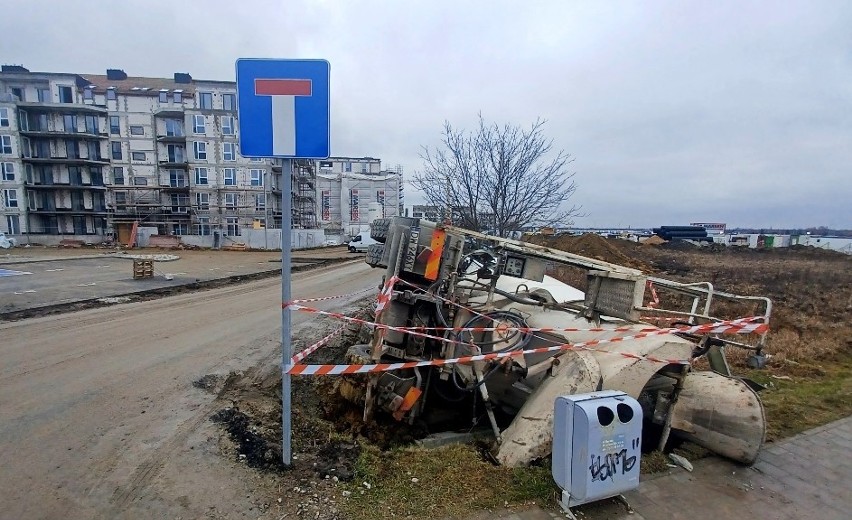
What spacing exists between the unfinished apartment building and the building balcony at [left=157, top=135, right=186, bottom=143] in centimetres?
10

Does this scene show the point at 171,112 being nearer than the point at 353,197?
Yes

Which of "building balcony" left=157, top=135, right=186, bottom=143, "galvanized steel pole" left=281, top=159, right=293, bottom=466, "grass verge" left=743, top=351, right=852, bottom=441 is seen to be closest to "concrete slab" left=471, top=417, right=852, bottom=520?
"grass verge" left=743, top=351, right=852, bottom=441

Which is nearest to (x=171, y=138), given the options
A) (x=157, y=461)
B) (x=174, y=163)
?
(x=174, y=163)

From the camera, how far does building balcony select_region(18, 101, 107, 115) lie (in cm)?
4741

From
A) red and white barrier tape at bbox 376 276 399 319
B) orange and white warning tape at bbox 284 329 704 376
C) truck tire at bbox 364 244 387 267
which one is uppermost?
truck tire at bbox 364 244 387 267

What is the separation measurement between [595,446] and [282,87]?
3334mm

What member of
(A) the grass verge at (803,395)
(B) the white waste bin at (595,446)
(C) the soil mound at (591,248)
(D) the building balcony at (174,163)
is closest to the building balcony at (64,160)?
(D) the building balcony at (174,163)

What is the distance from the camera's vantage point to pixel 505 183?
12531mm

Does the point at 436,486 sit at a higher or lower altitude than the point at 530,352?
lower

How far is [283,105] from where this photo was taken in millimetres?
3174

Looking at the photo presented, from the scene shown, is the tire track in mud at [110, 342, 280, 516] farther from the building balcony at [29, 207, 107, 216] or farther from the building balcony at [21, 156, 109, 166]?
the building balcony at [21, 156, 109, 166]

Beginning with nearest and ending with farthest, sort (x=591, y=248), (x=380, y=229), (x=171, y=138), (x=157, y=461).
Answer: (x=157, y=461) → (x=380, y=229) → (x=591, y=248) → (x=171, y=138)

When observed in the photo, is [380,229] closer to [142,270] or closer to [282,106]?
[282,106]

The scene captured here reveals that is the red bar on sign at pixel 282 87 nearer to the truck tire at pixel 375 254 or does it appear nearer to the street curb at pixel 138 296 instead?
the truck tire at pixel 375 254
